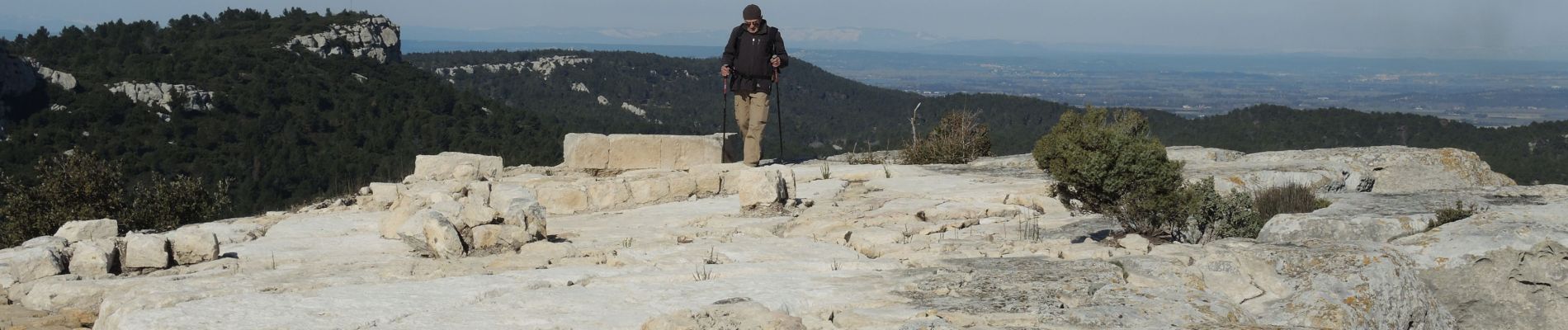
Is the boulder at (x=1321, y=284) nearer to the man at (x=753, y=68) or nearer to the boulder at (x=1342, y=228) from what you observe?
the boulder at (x=1342, y=228)

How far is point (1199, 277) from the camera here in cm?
705

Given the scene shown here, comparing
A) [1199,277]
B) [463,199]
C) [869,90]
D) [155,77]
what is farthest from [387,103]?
[1199,277]

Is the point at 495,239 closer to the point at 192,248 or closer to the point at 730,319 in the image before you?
the point at 192,248

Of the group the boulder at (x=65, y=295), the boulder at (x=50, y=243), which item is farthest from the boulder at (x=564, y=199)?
the boulder at (x=65, y=295)

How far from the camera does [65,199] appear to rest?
17312 mm

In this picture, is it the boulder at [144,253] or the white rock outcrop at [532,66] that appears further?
the white rock outcrop at [532,66]

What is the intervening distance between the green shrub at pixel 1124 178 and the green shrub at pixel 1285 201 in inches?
70.5

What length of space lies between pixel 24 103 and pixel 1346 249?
75232mm

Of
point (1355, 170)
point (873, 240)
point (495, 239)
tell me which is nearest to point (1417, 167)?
point (1355, 170)

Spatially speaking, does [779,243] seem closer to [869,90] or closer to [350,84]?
[350,84]

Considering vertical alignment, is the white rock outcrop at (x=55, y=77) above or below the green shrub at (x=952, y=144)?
A: below

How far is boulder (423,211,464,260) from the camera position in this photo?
8.65 m

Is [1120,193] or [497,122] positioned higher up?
[1120,193]

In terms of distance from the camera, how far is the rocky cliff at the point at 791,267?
20.3 feet
